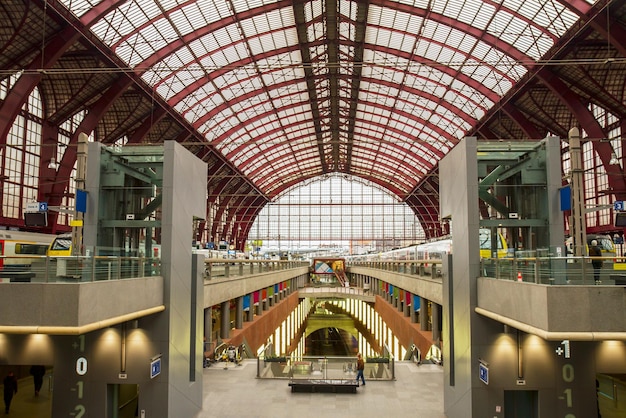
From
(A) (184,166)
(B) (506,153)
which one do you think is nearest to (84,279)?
(A) (184,166)

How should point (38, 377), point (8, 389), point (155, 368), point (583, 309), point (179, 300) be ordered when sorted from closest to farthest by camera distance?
1. point (583, 309)
2. point (155, 368)
3. point (179, 300)
4. point (8, 389)
5. point (38, 377)

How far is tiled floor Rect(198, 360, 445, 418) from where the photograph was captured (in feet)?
56.3

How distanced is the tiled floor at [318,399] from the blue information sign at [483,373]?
11.6 feet

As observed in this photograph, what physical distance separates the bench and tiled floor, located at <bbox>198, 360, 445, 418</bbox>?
28cm

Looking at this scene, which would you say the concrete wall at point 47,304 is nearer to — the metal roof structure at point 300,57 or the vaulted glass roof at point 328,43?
the metal roof structure at point 300,57

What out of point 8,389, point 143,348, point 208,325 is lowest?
point 8,389

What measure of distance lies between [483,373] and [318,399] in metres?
7.16

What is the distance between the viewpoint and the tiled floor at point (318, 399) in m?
17.2

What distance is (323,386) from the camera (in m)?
20.1

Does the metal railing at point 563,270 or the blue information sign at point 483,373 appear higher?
the metal railing at point 563,270

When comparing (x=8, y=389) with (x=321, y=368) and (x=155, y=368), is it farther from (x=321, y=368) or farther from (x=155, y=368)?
(x=321, y=368)

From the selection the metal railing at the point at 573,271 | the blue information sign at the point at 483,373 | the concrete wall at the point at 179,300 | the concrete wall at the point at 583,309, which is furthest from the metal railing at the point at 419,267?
the concrete wall at the point at 583,309

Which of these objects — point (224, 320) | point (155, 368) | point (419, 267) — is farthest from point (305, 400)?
point (419, 267)

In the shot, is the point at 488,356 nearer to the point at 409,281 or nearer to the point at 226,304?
the point at 226,304
